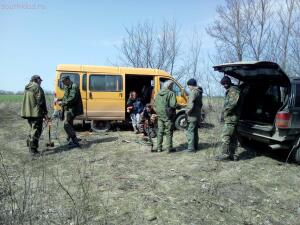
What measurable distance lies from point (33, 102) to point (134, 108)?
159 inches

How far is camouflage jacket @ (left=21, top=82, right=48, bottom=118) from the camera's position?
785 cm

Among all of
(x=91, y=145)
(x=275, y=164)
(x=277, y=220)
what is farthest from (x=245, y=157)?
(x=91, y=145)

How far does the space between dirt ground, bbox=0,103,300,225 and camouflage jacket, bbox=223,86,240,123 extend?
976 millimetres

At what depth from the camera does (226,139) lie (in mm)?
7254

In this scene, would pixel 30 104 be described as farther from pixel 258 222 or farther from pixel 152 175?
pixel 258 222

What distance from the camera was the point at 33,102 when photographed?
7.91 metres

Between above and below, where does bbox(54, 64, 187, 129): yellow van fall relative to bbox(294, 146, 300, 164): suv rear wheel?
above

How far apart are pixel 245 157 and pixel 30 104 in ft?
16.9

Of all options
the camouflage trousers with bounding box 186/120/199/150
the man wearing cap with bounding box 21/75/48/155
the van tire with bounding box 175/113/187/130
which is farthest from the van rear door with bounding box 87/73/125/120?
the camouflage trousers with bounding box 186/120/199/150

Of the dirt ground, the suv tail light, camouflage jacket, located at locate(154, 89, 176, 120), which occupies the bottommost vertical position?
the dirt ground

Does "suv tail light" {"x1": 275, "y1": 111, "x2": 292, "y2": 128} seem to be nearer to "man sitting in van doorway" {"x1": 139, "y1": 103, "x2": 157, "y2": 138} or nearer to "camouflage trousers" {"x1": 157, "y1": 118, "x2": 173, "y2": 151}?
"camouflage trousers" {"x1": 157, "y1": 118, "x2": 173, "y2": 151}

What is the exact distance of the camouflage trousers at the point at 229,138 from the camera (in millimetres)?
7195

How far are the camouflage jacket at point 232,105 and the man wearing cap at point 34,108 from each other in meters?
4.27

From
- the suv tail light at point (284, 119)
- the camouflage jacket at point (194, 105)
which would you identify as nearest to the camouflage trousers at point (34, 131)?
the camouflage jacket at point (194, 105)
